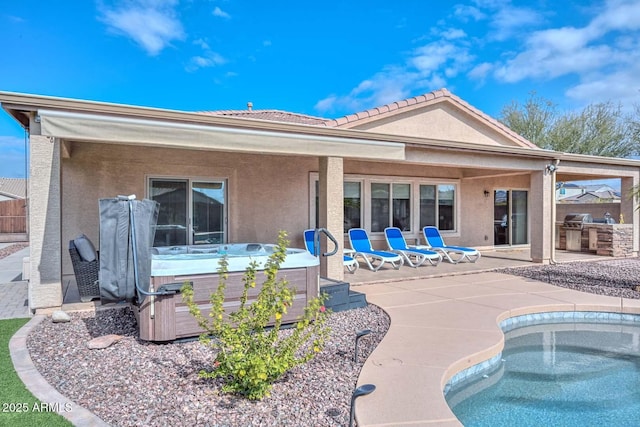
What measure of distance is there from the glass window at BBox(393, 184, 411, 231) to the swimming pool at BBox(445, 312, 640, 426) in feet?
29.2

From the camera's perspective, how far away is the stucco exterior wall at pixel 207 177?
11.4 meters

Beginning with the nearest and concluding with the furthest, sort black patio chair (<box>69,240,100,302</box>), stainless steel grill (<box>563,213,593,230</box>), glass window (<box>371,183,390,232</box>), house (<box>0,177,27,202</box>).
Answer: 1. black patio chair (<box>69,240,100,302</box>)
2. glass window (<box>371,183,390,232</box>)
3. stainless steel grill (<box>563,213,593,230</box>)
4. house (<box>0,177,27,202</box>)

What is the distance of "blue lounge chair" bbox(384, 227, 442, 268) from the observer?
594 inches

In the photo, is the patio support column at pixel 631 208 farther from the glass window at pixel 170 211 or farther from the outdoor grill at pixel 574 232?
the glass window at pixel 170 211

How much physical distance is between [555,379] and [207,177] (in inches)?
418

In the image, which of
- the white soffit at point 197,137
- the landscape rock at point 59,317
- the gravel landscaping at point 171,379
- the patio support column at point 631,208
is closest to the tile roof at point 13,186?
the landscape rock at point 59,317

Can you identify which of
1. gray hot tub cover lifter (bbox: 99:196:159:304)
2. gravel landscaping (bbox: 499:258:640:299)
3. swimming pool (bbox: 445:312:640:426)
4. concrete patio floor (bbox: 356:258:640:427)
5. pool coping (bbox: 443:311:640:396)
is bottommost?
swimming pool (bbox: 445:312:640:426)

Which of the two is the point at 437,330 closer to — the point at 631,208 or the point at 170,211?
the point at 170,211

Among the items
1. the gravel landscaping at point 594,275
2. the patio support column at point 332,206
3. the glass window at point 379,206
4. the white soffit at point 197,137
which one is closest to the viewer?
the white soffit at point 197,137

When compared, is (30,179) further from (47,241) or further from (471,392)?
(471,392)

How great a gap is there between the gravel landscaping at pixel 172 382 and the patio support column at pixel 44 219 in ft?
3.11

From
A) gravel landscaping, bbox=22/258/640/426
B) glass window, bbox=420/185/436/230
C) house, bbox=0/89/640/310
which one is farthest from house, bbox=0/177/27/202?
gravel landscaping, bbox=22/258/640/426

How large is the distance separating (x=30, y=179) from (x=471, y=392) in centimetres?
876

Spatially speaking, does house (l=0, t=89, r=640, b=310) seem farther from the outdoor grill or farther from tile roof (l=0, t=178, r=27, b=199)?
tile roof (l=0, t=178, r=27, b=199)
